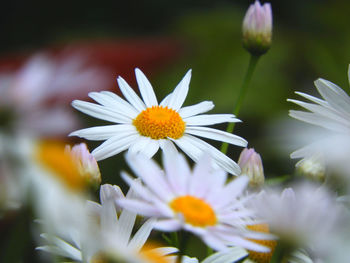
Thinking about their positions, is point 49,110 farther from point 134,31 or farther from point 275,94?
point 134,31

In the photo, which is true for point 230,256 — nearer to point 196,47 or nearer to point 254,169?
point 254,169

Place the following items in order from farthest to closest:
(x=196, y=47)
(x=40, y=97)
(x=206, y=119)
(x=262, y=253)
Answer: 1. (x=196, y=47)
2. (x=206, y=119)
3. (x=262, y=253)
4. (x=40, y=97)

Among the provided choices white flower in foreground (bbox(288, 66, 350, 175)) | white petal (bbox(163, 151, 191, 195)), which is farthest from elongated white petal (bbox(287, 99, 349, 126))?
white petal (bbox(163, 151, 191, 195))

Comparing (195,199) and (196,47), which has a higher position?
(196,47)

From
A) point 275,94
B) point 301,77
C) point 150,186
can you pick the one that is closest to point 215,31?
point 301,77

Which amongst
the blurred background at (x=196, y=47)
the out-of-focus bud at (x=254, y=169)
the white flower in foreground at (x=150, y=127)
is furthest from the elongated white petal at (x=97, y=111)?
the blurred background at (x=196, y=47)

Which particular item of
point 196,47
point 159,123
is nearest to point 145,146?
point 159,123

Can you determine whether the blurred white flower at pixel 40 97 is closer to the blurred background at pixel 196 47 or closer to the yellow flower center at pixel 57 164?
the yellow flower center at pixel 57 164
